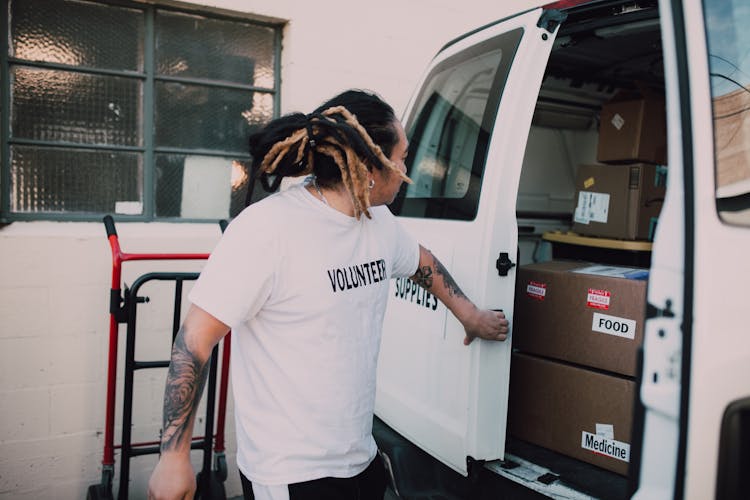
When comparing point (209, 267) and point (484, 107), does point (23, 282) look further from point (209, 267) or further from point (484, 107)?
point (484, 107)

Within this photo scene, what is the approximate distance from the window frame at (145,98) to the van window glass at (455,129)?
1.37 m

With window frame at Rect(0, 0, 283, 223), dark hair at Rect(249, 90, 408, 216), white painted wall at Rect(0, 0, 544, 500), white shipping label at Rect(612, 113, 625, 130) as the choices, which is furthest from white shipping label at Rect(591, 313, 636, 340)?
window frame at Rect(0, 0, 283, 223)

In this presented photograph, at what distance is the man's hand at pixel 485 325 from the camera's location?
2.02m

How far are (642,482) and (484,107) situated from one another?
151 cm

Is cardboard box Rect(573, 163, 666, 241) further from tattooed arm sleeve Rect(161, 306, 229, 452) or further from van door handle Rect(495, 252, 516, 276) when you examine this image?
tattooed arm sleeve Rect(161, 306, 229, 452)

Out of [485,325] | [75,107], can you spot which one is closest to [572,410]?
[485,325]

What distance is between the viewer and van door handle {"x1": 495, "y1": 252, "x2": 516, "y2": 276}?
2.11 metres

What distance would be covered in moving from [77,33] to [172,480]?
2.71 m

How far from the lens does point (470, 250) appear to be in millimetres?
2170

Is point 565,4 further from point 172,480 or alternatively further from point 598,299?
point 172,480

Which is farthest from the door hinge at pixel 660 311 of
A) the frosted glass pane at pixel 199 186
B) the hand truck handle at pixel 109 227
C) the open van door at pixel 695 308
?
the frosted glass pane at pixel 199 186

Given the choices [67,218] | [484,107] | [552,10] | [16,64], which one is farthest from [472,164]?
[16,64]

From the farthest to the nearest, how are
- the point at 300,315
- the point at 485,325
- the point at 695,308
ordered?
the point at 485,325
the point at 300,315
the point at 695,308

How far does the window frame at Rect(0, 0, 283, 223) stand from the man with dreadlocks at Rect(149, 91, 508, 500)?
6.80ft
